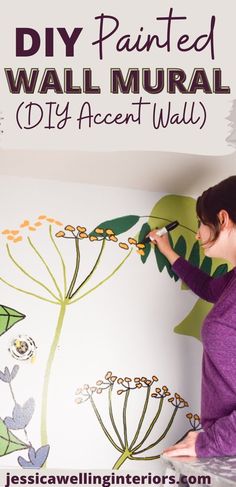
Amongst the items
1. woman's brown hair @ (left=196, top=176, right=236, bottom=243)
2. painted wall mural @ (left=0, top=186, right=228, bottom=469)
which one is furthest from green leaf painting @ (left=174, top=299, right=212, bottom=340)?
woman's brown hair @ (left=196, top=176, right=236, bottom=243)

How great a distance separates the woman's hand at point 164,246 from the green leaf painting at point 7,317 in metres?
0.43

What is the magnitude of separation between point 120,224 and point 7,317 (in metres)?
0.41

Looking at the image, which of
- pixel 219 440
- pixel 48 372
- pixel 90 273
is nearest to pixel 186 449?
pixel 219 440

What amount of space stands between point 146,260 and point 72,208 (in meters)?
0.26

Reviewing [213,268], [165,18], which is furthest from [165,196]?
[165,18]

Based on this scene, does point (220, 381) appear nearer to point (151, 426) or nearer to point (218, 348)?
point (218, 348)

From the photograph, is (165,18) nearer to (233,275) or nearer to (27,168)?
(27,168)

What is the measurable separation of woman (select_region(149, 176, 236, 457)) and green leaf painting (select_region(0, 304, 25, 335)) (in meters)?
0.48

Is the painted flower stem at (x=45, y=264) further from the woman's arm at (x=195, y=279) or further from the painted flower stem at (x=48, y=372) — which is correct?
the woman's arm at (x=195, y=279)

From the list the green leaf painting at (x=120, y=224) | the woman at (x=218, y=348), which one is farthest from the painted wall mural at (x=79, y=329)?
the woman at (x=218, y=348)

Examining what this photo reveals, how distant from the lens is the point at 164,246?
1566 millimetres

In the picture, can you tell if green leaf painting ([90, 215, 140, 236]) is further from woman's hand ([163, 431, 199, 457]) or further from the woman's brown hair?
woman's hand ([163, 431, 199, 457])

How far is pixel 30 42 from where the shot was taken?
1212mm

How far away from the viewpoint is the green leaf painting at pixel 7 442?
1376 mm
